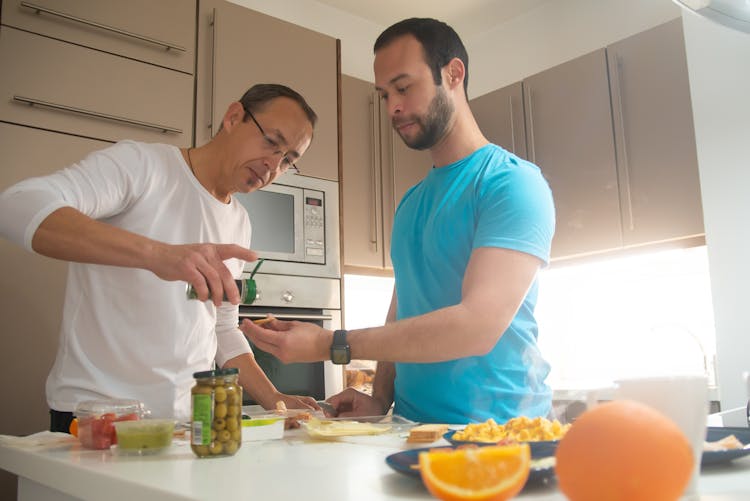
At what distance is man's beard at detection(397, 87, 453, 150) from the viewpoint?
4.90ft

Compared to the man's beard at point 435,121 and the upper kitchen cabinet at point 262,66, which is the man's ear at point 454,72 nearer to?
the man's beard at point 435,121

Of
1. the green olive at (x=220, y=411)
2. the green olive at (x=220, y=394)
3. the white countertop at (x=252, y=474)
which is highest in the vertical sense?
the green olive at (x=220, y=394)

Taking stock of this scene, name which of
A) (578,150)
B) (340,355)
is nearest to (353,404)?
(340,355)

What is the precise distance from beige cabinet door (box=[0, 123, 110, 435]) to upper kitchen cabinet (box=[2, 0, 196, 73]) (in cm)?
38

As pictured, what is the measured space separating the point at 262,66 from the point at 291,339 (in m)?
1.92

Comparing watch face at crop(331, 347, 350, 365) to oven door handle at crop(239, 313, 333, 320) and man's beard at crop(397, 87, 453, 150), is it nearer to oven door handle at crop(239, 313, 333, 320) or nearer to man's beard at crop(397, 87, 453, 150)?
man's beard at crop(397, 87, 453, 150)

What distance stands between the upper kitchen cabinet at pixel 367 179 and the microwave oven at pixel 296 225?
0.20 metres

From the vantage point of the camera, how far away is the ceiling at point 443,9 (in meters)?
3.60

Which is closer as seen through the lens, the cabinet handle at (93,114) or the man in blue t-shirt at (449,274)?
the man in blue t-shirt at (449,274)

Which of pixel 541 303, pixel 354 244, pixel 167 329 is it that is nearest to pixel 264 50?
pixel 354 244

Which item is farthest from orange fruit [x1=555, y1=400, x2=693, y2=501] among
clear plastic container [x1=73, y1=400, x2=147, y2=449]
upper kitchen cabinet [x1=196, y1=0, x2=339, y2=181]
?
upper kitchen cabinet [x1=196, y1=0, x2=339, y2=181]

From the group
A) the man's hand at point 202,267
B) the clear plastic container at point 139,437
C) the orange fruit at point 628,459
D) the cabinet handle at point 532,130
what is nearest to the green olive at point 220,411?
the clear plastic container at point 139,437

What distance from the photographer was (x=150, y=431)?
3.18 feet

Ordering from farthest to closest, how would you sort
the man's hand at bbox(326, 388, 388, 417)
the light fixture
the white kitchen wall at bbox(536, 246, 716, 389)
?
1. the white kitchen wall at bbox(536, 246, 716, 389)
2. the man's hand at bbox(326, 388, 388, 417)
3. the light fixture
